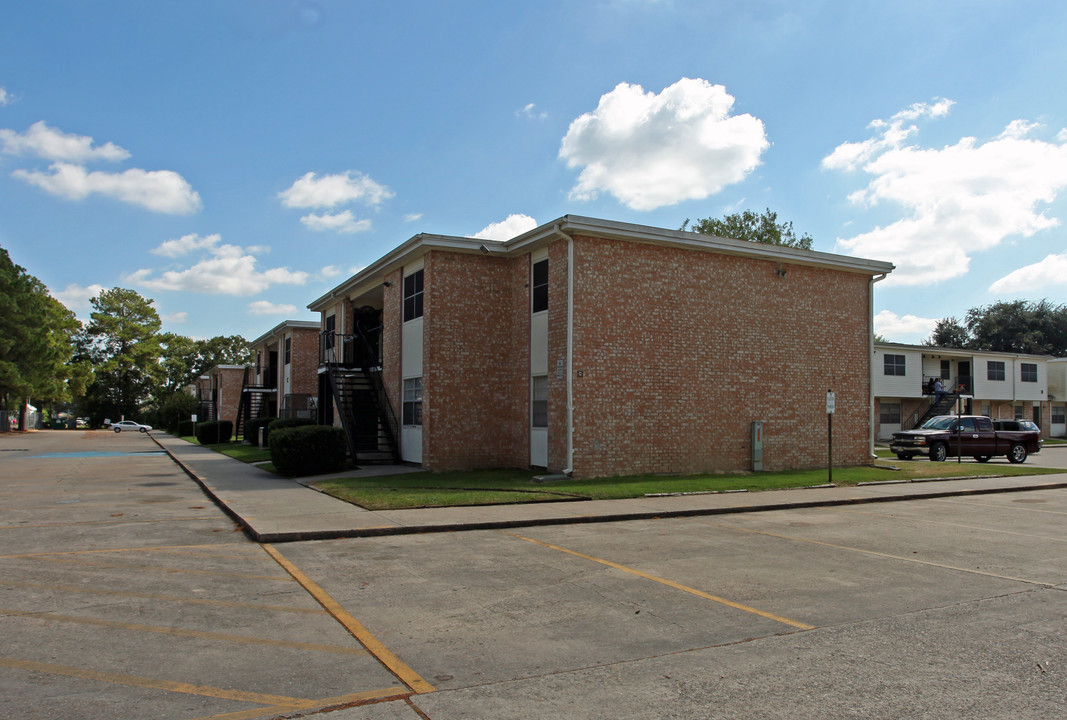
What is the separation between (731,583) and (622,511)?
516cm

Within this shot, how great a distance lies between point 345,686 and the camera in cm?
477

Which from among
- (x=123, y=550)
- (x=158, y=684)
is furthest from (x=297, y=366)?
(x=158, y=684)

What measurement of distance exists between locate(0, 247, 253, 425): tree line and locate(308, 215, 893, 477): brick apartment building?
45396mm

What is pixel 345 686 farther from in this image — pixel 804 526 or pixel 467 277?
pixel 467 277

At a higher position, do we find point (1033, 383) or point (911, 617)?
point (1033, 383)

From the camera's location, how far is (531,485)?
1636 centimetres

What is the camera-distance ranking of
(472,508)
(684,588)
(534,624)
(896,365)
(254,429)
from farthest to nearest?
1. (896,365)
2. (254,429)
3. (472,508)
4. (684,588)
5. (534,624)

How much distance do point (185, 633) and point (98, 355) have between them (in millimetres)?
91458

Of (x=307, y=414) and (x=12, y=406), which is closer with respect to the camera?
(x=307, y=414)

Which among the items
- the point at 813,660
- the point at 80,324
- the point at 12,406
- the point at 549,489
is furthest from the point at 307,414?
the point at 80,324

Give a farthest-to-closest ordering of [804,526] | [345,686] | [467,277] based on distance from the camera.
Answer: [467,277] < [804,526] < [345,686]

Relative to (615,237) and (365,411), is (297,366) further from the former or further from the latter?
(615,237)

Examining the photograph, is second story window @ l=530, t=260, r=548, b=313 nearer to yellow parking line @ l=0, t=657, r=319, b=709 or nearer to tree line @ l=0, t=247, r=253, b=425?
yellow parking line @ l=0, t=657, r=319, b=709

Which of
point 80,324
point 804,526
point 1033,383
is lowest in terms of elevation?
point 804,526
